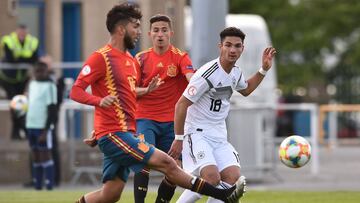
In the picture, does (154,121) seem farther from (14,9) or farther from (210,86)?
(14,9)

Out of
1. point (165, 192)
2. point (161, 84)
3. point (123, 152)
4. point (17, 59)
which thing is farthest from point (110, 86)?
point (17, 59)

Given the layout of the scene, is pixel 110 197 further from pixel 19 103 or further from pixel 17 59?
pixel 17 59

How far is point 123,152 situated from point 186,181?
67 cm

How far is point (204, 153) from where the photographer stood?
41.0 ft

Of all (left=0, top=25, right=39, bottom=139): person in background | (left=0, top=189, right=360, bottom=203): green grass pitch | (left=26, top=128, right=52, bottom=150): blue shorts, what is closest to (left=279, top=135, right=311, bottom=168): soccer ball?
(left=0, top=189, right=360, bottom=203): green grass pitch

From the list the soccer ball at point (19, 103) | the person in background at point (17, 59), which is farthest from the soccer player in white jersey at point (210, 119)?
the person in background at point (17, 59)

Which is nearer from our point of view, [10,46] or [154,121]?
[154,121]

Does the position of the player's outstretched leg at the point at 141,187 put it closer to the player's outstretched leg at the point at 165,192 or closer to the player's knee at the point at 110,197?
the player's outstretched leg at the point at 165,192

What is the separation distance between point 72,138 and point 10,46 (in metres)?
2.35

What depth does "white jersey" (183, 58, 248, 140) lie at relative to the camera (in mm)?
12453

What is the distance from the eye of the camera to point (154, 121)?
538 inches

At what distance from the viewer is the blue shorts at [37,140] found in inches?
820

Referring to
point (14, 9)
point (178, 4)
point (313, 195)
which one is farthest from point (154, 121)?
point (178, 4)

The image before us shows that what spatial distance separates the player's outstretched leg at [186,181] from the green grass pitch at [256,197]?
13.8 feet
